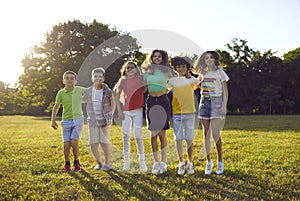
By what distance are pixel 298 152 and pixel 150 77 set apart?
3.34 metres

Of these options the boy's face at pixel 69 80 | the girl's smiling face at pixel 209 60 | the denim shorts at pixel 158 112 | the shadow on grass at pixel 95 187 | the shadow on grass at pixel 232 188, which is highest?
the girl's smiling face at pixel 209 60

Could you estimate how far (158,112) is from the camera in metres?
4.24

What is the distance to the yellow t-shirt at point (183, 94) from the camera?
425cm

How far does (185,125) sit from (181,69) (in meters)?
0.80

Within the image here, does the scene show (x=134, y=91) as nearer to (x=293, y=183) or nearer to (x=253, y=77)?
(x=293, y=183)

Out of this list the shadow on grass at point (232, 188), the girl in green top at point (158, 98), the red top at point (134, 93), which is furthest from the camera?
the red top at point (134, 93)

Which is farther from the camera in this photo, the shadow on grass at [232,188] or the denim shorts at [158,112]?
the denim shorts at [158,112]

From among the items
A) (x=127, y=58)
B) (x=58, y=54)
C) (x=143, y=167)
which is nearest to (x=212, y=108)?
(x=143, y=167)

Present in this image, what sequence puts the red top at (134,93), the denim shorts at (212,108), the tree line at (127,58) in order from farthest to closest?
1. the tree line at (127,58)
2. the red top at (134,93)
3. the denim shorts at (212,108)

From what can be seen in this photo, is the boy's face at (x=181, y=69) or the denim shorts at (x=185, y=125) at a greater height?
the boy's face at (x=181, y=69)

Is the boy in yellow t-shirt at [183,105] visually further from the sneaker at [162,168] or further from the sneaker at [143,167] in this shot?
the sneaker at [143,167]

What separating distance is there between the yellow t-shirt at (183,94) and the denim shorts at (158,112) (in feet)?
0.42

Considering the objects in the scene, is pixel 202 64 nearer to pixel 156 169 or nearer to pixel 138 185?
pixel 156 169

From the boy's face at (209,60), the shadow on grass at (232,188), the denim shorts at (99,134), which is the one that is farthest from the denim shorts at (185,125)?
the denim shorts at (99,134)
